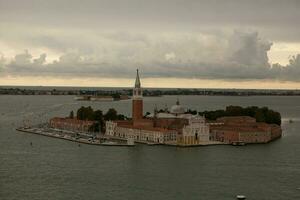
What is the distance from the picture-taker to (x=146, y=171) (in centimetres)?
1688

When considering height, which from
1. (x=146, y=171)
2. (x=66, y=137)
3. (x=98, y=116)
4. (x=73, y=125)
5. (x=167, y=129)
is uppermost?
(x=98, y=116)

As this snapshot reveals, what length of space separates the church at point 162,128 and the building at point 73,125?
1934mm

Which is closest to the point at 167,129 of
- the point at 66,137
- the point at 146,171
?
the point at 66,137

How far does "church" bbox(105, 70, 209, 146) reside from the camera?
2436 centimetres

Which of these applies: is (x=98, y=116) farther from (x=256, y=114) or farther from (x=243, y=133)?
(x=243, y=133)

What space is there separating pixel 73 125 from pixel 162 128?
6090mm

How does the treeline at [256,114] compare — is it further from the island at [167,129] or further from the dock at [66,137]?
the dock at [66,137]

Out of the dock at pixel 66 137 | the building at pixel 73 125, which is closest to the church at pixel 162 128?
the dock at pixel 66 137

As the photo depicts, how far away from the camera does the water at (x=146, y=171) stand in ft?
45.6

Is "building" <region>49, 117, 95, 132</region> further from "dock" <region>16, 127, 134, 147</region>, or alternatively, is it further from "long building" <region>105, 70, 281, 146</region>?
"long building" <region>105, 70, 281, 146</region>

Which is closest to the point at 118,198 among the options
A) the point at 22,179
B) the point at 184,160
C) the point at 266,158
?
the point at 22,179

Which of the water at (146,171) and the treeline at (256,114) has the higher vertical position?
the treeline at (256,114)

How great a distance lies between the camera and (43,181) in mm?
15047

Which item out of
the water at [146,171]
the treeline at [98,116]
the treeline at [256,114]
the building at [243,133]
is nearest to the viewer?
the water at [146,171]
